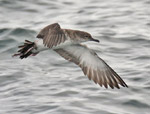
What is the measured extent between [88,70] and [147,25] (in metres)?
4.60

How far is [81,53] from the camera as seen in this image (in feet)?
29.6

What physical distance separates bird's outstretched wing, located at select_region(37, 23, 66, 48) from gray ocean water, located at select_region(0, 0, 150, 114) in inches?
48.9

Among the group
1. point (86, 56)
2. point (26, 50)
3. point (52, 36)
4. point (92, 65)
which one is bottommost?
point (92, 65)

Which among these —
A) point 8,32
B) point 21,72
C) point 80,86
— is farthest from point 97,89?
point 8,32

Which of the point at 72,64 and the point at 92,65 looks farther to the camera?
the point at 72,64

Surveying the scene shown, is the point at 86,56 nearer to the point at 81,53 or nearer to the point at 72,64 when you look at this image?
the point at 81,53

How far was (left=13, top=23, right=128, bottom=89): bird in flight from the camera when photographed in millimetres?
8383

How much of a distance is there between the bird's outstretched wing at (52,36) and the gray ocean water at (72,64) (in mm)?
1242

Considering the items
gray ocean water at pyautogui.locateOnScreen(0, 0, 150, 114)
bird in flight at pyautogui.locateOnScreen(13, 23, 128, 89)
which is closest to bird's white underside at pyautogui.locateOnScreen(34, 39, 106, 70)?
bird in flight at pyautogui.locateOnScreen(13, 23, 128, 89)

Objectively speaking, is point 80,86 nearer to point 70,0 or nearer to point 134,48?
point 134,48

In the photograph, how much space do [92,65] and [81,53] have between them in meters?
0.31

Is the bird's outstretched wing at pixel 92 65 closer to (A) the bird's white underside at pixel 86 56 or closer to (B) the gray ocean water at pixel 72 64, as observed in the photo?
(A) the bird's white underside at pixel 86 56

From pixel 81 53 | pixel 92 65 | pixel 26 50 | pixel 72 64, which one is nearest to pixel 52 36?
pixel 26 50

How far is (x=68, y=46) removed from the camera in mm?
9016
